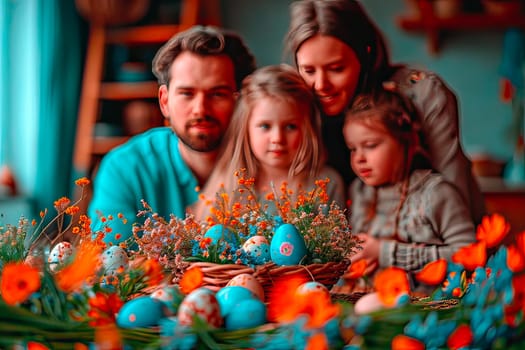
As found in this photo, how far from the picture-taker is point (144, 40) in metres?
2.27

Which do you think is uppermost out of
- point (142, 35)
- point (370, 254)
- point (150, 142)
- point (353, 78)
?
point (142, 35)

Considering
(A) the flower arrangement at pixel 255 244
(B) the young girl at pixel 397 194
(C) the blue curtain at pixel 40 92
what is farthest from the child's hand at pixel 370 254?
(C) the blue curtain at pixel 40 92

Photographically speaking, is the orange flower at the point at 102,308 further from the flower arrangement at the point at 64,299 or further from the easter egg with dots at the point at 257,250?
the easter egg with dots at the point at 257,250

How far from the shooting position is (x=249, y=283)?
0.95 meters

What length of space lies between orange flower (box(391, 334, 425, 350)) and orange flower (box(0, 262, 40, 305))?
40cm

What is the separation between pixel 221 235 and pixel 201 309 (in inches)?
12.4

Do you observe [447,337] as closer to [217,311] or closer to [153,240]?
[217,311]

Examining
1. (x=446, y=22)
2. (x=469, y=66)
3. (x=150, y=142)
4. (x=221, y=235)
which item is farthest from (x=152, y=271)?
(x=469, y=66)

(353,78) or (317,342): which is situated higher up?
(353,78)

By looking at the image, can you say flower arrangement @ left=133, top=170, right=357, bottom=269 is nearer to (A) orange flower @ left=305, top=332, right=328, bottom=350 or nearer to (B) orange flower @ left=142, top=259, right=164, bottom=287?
(B) orange flower @ left=142, top=259, right=164, bottom=287

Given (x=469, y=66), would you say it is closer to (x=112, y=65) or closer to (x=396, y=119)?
(x=112, y=65)

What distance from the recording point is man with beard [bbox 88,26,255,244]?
144 centimetres

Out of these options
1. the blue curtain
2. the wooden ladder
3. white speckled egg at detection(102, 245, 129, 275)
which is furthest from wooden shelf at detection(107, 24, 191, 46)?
white speckled egg at detection(102, 245, 129, 275)

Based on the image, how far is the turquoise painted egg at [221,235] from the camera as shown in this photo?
1.10 m
